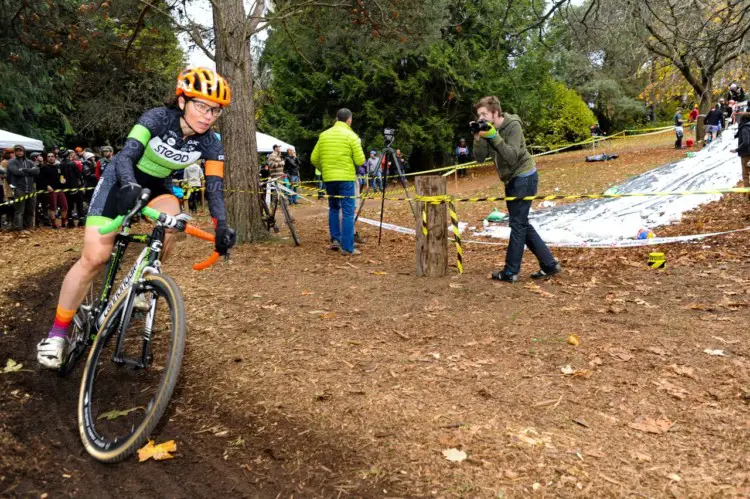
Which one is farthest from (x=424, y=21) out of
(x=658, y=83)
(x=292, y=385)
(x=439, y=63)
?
(x=658, y=83)

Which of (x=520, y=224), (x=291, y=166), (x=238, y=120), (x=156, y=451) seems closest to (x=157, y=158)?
(x=156, y=451)

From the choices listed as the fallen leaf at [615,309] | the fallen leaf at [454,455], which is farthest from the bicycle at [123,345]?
the fallen leaf at [615,309]

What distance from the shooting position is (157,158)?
4.30 metres

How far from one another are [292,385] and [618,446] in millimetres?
2245

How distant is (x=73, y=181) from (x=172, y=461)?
14.7 metres

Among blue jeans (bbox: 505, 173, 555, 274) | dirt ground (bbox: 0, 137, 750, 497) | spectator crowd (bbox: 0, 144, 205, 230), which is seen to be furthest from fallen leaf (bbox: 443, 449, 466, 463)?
spectator crowd (bbox: 0, 144, 205, 230)

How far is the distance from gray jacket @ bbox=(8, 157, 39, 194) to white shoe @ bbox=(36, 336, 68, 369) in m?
12.0

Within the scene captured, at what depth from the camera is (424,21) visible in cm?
1268

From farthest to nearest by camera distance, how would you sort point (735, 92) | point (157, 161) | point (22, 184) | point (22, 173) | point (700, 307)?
point (735, 92), point (22, 184), point (22, 173), point (700, 307), point (157, 161)

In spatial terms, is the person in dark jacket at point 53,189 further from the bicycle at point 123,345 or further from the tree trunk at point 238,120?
the bicycle at point 123,345

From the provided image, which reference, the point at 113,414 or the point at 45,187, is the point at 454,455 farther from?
the point at 45,187

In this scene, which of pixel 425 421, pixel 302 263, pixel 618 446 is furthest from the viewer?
pixel 302 263

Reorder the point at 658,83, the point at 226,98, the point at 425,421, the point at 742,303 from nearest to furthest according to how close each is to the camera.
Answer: the point at 425,421 → the point at 226,98 → the point at 742,303 → the point at 658,83

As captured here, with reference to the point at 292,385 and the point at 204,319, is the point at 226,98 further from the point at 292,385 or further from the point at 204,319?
the point at 204,319
